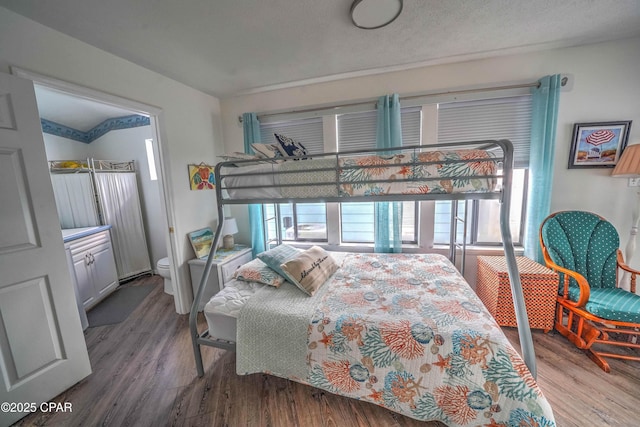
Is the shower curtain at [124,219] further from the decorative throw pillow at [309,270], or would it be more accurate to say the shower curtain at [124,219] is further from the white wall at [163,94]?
the decorative throw pillow at [309,270]

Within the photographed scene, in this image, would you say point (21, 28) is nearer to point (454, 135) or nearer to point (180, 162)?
point (180, 162)

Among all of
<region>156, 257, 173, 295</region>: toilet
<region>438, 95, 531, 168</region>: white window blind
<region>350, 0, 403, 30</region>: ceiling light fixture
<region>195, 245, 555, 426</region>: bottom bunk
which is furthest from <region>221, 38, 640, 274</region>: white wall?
<region>156, 257, 173, 295</region>: toilet

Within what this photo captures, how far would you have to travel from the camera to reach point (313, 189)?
159cm

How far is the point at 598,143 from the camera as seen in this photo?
2.11m

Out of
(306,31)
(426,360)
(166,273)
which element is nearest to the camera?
(426,360)

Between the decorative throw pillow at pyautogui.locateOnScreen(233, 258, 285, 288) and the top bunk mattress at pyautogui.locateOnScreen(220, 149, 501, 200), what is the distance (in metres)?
Answer: 0.66

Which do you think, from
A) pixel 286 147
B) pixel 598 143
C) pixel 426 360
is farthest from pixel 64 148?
pixel 598 143

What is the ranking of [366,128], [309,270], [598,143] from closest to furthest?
[309,270] → [598,143] → [366,128]

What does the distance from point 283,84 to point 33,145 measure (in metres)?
2.21

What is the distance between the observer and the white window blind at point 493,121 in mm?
2270

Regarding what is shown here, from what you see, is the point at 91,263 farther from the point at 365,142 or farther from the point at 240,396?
the point at 365,142

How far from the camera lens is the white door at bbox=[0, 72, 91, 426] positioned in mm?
1391

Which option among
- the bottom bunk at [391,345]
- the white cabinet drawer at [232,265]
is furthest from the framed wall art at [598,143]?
the white cabinet drawer at [232,265]

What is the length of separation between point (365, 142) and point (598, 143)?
86.5 inches
